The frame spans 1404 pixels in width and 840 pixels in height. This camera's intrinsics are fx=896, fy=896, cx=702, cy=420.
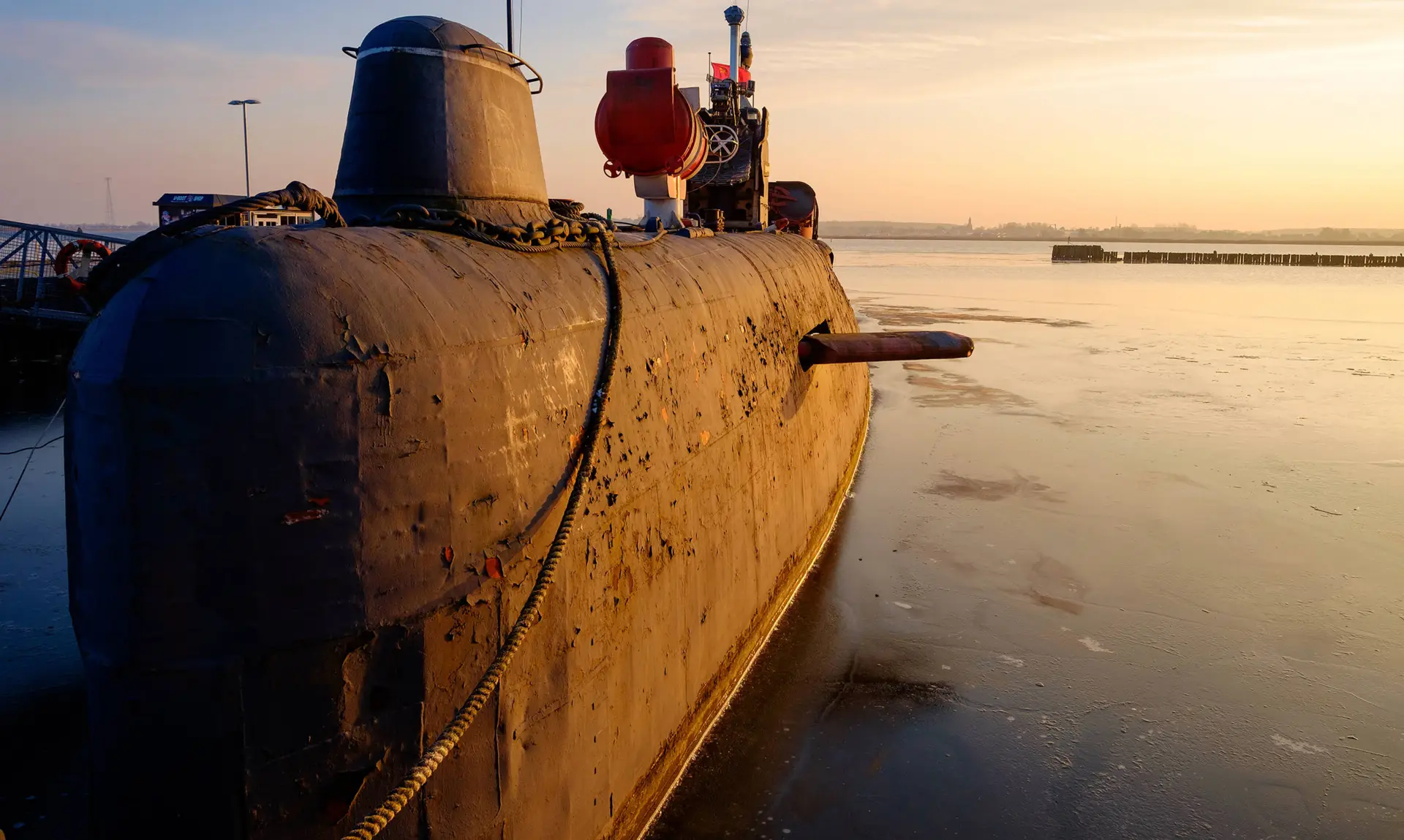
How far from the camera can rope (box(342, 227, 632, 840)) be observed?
3598 mm

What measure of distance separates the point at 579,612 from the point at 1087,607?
7.22m

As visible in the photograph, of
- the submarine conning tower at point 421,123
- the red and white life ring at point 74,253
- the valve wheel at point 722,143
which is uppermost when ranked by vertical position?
the valve wheel at point 722,143

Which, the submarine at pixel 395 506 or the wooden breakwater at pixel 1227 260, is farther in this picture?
the wooden breakwater at pixel 1227 260

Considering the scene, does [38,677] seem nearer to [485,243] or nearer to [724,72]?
[485,243]

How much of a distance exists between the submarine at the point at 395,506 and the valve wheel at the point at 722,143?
46.1 feet

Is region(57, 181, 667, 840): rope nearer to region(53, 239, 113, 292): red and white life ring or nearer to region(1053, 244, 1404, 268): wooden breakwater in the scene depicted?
region(53, 239, 113, 292): red and white life ring

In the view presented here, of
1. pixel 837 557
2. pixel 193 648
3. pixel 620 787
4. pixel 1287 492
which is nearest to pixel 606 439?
pixel 620 787

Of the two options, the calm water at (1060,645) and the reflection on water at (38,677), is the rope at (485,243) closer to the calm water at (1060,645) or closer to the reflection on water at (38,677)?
the calm water at (1060,645)

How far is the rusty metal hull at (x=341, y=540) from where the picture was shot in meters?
3.56

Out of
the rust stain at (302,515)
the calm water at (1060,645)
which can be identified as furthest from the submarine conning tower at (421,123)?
the calm water at (1060,645)

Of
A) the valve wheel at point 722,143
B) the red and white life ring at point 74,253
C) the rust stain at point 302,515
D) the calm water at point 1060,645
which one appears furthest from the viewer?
the valve wheel at point 722,143

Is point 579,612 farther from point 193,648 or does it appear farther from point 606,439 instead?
point 193,648

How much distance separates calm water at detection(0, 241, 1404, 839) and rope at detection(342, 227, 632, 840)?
2751 millimetres

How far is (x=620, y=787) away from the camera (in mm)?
5754
